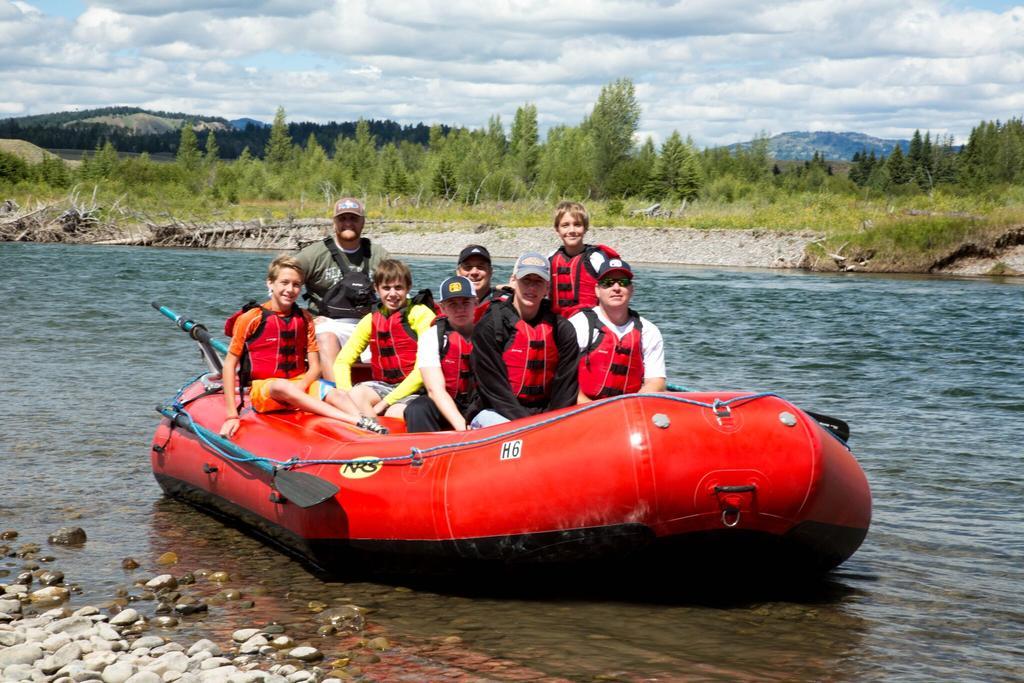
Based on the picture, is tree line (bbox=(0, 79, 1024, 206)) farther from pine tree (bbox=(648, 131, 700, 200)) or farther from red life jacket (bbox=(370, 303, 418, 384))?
red life jacket (bbox=(370, 303, 418, 384))

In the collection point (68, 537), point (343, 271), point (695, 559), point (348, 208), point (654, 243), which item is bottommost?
point (68, 537)

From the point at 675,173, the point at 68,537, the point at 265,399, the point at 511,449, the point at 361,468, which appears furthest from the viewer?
the point at 675,173

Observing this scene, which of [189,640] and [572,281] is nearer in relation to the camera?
[189,640]

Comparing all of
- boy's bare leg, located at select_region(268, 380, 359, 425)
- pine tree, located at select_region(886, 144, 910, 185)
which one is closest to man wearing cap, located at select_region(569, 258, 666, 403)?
boy's bare leg, located at select_region(268, 380, 359, 425)

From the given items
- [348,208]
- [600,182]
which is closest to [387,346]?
[348,208]

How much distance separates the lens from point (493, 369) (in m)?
5.14

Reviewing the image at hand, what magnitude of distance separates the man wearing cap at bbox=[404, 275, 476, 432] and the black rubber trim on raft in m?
0.69

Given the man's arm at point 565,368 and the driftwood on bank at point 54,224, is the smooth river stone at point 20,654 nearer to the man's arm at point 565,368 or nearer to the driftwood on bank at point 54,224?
the man's arm at point 565,368

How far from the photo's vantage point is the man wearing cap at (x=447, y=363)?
529 cm

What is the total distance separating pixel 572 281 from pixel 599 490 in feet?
6.45

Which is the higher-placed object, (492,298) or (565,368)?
(492,298)

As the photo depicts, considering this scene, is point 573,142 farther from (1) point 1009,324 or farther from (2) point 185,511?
(2) point 185,511

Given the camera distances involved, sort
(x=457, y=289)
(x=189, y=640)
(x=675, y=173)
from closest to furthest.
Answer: (x=189, y=640), (x=457, y=289), (x=675, y=173)

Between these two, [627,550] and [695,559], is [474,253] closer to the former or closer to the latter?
[627,550]
